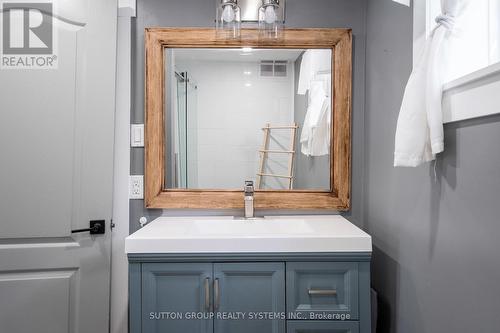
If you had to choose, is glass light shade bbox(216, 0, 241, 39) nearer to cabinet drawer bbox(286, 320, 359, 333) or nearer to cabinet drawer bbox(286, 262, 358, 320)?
cabinet drawer bbox(286, 262, 358, 320)

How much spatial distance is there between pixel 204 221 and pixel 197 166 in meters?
0.31

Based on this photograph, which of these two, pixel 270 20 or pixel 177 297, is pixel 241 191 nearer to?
pixel 177 297

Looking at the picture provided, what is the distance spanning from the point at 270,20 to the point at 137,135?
0.93 m

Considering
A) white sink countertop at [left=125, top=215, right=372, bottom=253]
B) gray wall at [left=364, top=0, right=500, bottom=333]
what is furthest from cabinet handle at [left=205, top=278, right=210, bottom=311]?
gray wall at [left=364, top=0, right=500, bottom=333]

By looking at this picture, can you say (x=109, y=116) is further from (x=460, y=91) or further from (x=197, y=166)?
(x=460, y=91)

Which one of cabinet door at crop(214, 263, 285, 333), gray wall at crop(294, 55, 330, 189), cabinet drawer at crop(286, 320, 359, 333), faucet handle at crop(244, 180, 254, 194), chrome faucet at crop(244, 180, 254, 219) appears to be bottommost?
cabinet drawer at crop(286, 320, 359, 333)

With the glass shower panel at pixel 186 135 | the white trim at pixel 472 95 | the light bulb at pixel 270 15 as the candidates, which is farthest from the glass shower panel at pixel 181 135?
the white trim at pixel 472 95

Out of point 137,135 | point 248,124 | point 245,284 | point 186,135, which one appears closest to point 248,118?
point 248,124

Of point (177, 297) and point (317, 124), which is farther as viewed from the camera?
point (317, 124)

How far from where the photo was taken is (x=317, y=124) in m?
1.65

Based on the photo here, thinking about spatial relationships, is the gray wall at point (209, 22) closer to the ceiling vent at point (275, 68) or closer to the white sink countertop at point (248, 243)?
the ceiling vent at point (275, 68)

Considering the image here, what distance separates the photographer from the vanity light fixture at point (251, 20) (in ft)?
5.24

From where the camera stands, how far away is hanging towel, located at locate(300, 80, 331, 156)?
1652 mm

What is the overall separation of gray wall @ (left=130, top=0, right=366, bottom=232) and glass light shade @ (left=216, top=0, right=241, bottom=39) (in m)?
0.05
